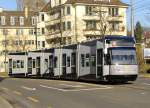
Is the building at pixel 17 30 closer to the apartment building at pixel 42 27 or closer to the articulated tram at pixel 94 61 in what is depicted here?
the apartment building at pixel 42 27

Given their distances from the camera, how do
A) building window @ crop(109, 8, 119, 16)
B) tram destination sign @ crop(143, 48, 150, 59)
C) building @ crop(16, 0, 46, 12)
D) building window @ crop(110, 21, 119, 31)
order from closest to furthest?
tram destination sign @ crop(143, 48, 150, 59), building window @ crop(110, 21, 119, 31), building window @ crop(109, 8, 119, 16), building @ crop(16, 0, 46, 12)

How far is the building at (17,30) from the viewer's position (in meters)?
126

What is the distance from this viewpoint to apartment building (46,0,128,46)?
99.8 meters

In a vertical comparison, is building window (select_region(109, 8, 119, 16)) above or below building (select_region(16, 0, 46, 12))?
below

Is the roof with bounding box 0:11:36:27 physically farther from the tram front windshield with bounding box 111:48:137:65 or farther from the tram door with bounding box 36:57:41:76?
the tram front windshield with bounding box 111:48:137:65

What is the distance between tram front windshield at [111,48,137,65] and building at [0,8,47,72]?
8945 centimetres

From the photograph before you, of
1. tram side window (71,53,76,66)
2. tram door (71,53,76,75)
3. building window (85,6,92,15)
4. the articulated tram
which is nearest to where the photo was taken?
the articulated tram

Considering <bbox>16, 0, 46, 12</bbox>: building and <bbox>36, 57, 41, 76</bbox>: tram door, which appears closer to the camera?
<bbox>36, 57, 41, 76</bbox>: tram door

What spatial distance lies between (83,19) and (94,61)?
66.6 metres

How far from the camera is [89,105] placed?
63.4ft

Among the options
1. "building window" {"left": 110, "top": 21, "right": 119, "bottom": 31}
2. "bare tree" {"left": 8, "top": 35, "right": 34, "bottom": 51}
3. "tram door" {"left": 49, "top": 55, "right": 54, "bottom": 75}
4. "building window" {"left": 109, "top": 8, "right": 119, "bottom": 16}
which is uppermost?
"building window" {"left": 109, "top": 8, "right": 119, "bottom": 16}

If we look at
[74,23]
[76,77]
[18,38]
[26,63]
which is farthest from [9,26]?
[76,77]

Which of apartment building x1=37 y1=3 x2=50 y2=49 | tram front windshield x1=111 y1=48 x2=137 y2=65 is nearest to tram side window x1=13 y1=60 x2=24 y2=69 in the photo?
tram front windshield x1=111 y1=48 x2=137 y2=65

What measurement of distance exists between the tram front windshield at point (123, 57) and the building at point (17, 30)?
8945 cm
